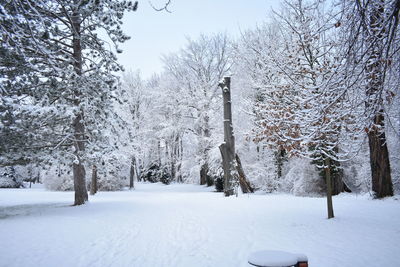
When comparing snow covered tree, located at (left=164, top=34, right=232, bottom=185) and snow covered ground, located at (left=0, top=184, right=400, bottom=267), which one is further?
snow covered tree, located at (left=164, top=34, right=232, bottom=185)

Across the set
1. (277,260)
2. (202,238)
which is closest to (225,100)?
(202,238)

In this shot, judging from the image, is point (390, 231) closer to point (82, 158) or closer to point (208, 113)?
point (82, 158)

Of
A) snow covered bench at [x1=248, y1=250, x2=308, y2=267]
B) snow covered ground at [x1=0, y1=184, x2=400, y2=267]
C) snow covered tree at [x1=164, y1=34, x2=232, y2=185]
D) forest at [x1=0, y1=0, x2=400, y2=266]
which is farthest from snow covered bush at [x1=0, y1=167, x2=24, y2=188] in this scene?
snow covered bench at [x1=248, y1=250, x2=308, y2=267]

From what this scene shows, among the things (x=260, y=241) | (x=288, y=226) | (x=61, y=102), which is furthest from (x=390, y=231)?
(x=61, y=102)

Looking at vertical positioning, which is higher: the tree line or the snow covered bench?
the tree line

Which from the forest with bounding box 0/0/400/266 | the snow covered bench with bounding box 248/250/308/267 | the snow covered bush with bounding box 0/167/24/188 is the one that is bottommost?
the snow covered bush with bounding box 0/167/24/188

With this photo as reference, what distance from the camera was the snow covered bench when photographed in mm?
2545

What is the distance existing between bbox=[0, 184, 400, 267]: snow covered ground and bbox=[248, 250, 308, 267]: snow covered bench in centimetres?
147

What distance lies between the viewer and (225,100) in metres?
14.0

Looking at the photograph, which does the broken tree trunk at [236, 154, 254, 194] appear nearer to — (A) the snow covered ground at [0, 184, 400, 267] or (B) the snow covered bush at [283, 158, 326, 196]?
(B) the snow covered bush at [283, 158, 326, 196]

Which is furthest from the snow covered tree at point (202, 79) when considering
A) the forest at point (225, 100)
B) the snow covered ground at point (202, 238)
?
the snow covered ground at point (202, 238)

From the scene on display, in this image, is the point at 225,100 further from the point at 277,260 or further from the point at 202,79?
the point at 277,260

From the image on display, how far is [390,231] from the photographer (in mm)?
5266

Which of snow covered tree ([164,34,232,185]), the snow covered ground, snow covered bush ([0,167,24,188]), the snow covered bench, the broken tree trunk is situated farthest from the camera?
snow covered bush ([0,167,24,188])
